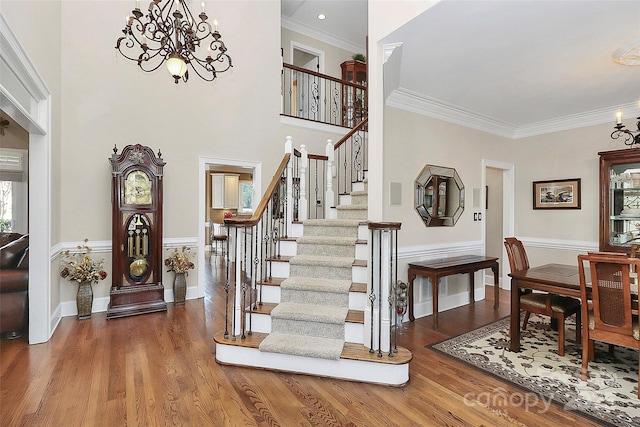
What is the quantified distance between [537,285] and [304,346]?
220 centimetres

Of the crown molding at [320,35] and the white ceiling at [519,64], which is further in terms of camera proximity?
the crown molding at [320,35]

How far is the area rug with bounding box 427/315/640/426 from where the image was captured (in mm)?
2252

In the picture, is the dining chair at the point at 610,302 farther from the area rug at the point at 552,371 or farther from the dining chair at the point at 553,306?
the dining chair at the point at 553,306

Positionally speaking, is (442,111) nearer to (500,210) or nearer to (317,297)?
(500,210)

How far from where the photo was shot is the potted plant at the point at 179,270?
451cm

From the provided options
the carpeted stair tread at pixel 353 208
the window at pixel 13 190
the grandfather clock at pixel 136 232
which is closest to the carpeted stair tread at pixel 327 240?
the carpeted stair tread at pixel 353 208

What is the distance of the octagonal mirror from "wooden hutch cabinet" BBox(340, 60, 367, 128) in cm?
271

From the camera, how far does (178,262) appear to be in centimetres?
453

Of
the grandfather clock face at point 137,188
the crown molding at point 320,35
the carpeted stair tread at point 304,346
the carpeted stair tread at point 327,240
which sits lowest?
the carpeted stair tread at point 304,346

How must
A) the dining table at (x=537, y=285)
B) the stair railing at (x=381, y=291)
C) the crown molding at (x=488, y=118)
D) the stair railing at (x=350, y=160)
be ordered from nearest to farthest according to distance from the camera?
the stair railing at (x=381, y=291), the dining table at (x=537, y=285), the crown molding at (x=488, y=118), the stair railing at (x=350, y=160)

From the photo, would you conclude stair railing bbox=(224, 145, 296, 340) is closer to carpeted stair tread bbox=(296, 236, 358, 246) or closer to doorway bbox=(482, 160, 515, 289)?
carpeted stair tread bbox=(296, 236, 358, 246)

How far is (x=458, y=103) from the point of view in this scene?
4.45 metres

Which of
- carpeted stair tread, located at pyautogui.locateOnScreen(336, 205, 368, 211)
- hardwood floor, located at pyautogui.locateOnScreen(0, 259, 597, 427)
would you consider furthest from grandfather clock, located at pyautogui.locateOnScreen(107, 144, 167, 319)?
carpeted stair tread, located at pyautogui.locateOnScreen(336, 205, 368, 211)

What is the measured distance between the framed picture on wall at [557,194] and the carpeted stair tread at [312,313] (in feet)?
14.2
